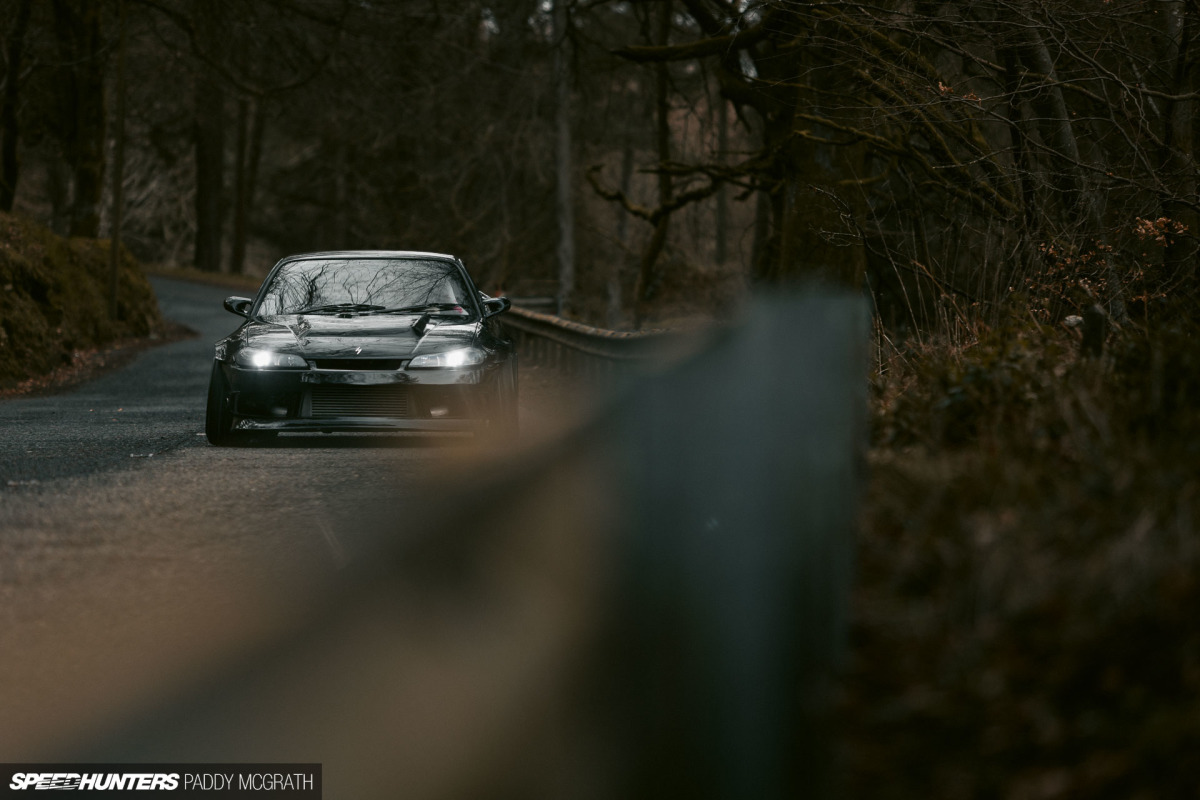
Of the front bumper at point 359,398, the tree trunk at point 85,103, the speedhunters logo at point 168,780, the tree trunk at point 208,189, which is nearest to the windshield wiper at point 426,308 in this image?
the front bumper at point 359,398

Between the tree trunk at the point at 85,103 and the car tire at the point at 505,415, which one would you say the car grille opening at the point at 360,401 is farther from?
the tree trunk at the point at 85,103

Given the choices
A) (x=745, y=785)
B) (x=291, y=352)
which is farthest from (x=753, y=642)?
(x=291, y=352)

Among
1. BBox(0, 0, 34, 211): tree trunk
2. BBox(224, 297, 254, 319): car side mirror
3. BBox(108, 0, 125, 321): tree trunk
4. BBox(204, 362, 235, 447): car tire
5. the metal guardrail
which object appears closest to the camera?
BBox(204, 362, 235, 447): car tire

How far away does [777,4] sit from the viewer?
10.4 meters

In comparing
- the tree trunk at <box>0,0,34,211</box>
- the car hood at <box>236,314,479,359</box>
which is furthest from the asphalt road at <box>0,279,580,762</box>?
the tree trunk at <box>0,0,34,211</box>

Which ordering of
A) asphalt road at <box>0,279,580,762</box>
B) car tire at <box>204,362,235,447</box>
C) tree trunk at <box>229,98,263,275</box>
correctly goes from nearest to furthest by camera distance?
asphalt road at <box>0,279,580,762</box>, car tire at <box>204,362,235,447</box>, tree trunk at <box>229,98,263,275</box>

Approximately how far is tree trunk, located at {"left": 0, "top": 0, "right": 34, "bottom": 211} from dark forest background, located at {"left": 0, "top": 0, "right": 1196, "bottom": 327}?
8 centimetres

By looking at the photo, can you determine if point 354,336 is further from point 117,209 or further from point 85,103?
point 85,103

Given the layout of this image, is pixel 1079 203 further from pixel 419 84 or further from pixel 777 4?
pixel 419 84

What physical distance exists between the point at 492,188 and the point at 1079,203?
32.9 meters

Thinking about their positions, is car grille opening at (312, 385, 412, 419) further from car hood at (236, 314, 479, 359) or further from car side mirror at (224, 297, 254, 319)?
car side mirror at (224, 297, 254, 319)

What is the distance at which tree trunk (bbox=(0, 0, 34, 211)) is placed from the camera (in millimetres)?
30781

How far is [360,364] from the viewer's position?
31.3ft

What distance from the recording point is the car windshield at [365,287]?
1070 cm
